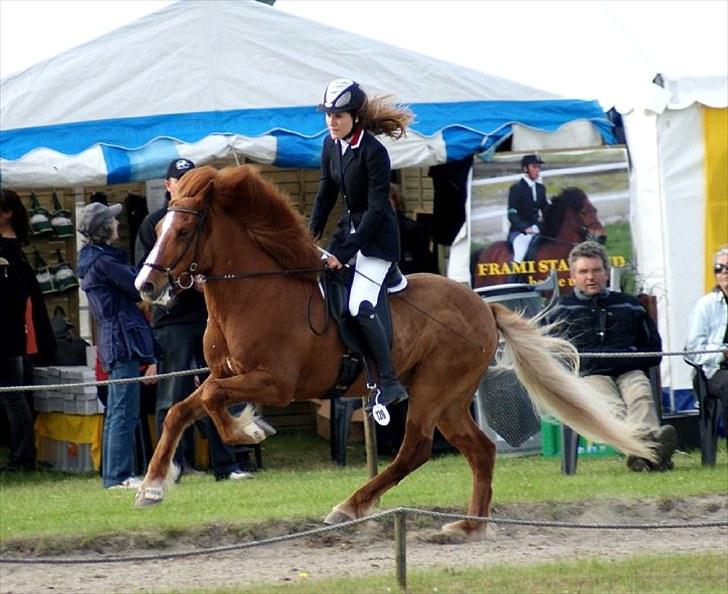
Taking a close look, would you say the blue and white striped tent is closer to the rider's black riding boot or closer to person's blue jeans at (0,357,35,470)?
person's blue jeans at (0,357,35,470)

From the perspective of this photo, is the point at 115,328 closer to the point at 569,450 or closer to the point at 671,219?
the point at 569,450

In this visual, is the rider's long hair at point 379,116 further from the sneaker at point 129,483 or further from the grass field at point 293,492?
the sneaker at point 129,483

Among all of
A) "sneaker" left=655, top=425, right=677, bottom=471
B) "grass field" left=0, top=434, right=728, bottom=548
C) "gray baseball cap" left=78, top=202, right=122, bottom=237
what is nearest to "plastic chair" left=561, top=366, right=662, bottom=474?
"grass field" left=0, top=434, right=728, bottom=548

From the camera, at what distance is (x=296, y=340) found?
389 inches

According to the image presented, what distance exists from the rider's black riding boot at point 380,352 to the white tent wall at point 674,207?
16.2 feet

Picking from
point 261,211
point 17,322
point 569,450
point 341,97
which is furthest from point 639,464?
point 17,322

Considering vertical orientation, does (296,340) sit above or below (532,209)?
below

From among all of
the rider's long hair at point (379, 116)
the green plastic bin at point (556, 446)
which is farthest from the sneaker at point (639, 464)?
the rider's long hair at point (379, 116)

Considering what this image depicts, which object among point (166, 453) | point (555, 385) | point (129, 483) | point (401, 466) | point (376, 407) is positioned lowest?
point (129, 483)

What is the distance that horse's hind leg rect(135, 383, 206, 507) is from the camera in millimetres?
9273

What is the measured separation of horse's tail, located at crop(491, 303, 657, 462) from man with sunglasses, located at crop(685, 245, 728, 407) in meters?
2.34

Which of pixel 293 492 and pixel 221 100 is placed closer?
pixel 293 492

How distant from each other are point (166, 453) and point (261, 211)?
152 cm

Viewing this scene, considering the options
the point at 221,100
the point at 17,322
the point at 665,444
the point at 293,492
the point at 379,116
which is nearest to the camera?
the point at 379,116
